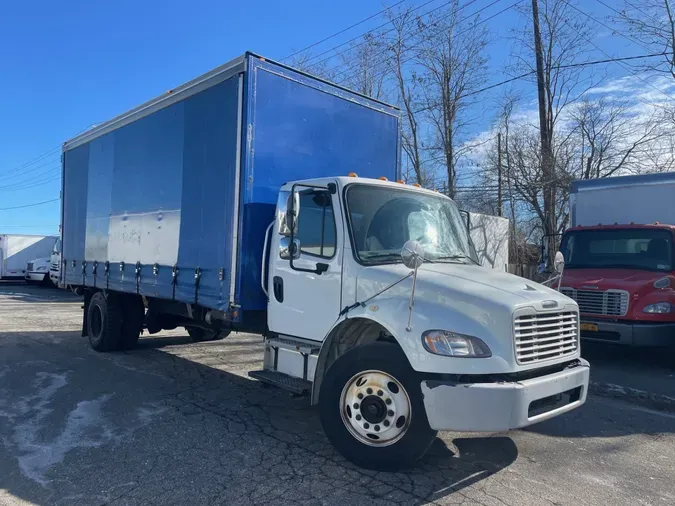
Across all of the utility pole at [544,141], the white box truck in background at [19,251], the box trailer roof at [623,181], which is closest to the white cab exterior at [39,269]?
the white box truck in background at [19,251]

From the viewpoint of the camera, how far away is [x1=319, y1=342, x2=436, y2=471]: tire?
13.3 ft

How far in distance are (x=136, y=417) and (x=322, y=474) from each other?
2.48 m

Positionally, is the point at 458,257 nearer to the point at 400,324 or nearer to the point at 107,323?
the point at 400,324

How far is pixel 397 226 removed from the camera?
5016 mm

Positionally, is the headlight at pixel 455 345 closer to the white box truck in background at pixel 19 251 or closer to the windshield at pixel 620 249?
the windshield at pixel 620 249

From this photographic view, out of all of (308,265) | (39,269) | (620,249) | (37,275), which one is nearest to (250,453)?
(308,265)

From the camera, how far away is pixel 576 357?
4.59m

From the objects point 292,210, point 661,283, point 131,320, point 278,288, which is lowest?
point 131,320

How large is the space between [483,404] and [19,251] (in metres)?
32.1

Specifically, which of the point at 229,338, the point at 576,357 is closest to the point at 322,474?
the point at 576,357

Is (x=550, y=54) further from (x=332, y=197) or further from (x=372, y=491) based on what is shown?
(x=372, y=491)

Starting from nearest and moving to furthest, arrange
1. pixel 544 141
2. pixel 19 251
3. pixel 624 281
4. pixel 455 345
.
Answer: pixel 455 345, pixel 624 281, pixel 544 141, pixel 19 251

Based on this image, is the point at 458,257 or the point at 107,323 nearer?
the point at 458,257

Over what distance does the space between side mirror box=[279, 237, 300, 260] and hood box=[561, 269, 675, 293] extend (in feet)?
18.4
